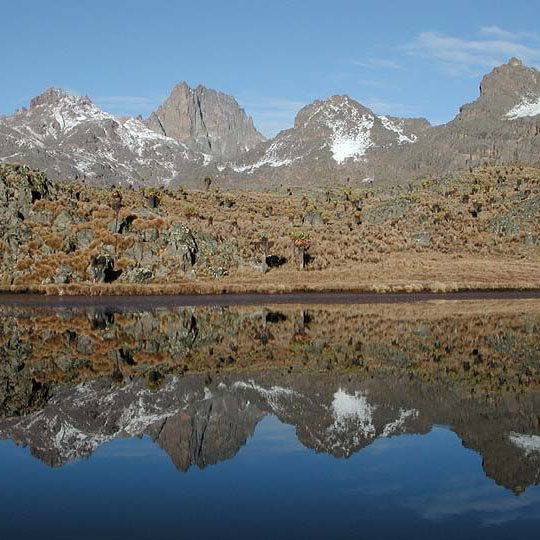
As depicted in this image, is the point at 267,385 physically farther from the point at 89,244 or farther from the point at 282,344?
the point at 89,244

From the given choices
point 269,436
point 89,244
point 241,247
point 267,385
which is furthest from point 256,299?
point 269,436

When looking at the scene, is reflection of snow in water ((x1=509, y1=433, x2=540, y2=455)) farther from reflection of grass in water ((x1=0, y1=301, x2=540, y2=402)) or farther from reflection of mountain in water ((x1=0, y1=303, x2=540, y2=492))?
reflection of grass in water ((x1=0, y1=301, x2=540, y2=402))

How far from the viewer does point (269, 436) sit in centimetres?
2305

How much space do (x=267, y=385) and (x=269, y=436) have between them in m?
7.07

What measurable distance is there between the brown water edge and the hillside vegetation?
2256 millimetres

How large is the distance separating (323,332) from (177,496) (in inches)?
1217

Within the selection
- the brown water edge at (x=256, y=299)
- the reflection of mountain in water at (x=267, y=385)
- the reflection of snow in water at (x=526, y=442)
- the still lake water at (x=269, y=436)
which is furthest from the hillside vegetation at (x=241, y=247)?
the reflection of snow in water at (x=526, y=442)

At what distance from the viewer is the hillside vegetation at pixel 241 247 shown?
81.9m

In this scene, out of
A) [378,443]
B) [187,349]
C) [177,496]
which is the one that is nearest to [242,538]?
[177,496]

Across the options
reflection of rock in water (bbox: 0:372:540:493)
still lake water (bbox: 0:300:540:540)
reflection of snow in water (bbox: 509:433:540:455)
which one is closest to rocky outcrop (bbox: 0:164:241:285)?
still lake water (bbox: 0:300:540:540)

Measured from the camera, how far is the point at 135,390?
28844 millimetres

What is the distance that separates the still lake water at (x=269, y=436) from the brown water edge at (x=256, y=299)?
25110mm

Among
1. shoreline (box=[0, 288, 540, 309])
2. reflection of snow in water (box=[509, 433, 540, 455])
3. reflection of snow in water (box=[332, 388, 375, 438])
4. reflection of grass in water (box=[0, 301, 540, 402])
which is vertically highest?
reflection of snow in water (box=[509, 433, 540, 455])

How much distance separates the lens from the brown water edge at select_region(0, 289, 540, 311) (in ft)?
228
